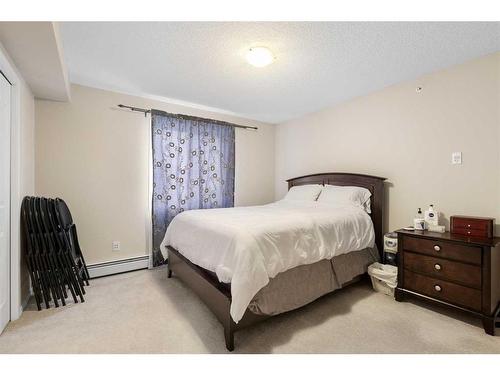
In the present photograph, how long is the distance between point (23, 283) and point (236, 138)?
3097 millimetres

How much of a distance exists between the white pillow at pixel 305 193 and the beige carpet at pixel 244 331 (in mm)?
1300

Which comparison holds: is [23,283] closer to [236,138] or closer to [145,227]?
[145,227]

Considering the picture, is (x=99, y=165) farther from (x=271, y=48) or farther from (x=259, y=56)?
(x=271, y=48)

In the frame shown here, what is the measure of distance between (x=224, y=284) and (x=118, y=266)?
186 centimetres

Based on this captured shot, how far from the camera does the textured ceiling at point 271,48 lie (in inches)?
66.3

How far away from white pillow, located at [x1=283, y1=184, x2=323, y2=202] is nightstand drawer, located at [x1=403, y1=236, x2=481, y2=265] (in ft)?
3.92

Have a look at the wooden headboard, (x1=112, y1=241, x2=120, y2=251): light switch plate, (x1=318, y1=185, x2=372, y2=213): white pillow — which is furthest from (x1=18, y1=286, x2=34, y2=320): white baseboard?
the wooden headboard

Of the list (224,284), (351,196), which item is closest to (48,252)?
(224,284)

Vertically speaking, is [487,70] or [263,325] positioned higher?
[487,70]

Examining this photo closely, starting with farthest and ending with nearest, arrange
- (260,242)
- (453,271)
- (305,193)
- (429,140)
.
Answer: (305,193)
(429,140)
(453,271)
(260,242)

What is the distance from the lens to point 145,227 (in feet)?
10.3

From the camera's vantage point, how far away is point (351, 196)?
2.75 m

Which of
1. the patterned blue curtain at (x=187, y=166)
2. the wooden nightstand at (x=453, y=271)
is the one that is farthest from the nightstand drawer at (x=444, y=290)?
the patterned blue curtain at (x=187, y=166)
